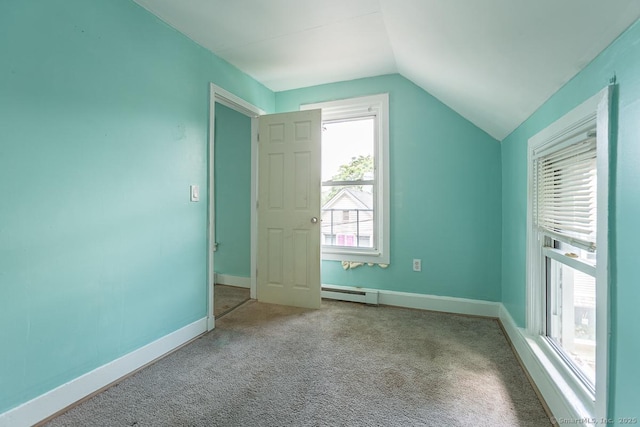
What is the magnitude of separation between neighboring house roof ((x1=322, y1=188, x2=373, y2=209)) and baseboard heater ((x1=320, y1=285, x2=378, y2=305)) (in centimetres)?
91

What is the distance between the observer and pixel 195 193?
2328 millimetres

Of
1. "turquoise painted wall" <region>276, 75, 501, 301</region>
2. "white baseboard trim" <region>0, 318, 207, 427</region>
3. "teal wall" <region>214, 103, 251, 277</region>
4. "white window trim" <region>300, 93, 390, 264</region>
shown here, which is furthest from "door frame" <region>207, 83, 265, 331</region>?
"turquoise painted wall" <region>276, 75, 501, 301</region>

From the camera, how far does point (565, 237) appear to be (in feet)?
4.81

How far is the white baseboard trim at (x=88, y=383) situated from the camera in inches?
53.1

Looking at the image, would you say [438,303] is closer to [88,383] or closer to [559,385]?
[559,385]

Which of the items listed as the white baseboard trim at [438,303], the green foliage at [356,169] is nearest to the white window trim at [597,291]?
the white baseboard trim at [438,303]

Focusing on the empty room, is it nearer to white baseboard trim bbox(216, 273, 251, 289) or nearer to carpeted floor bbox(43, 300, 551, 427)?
carpeted floor bbox(43, 300, 551, 427)

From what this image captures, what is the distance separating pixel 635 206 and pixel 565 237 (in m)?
0.64

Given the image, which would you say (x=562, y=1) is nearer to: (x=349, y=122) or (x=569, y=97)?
(x=569, y=97)

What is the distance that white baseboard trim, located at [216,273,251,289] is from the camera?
3.78 meters

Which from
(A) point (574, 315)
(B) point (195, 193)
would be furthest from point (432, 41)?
(B) point (195, 193)

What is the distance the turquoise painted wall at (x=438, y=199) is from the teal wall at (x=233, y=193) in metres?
1.57

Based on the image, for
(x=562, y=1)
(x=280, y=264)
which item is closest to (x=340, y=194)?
(x=280, y=264)

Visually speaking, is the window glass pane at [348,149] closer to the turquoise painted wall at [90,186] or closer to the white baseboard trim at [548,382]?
the turquoise painted wall at [90,186]
